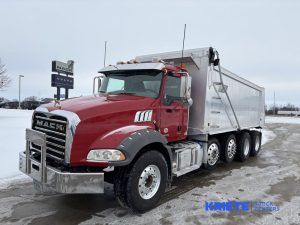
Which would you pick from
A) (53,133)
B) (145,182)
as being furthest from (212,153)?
(53,133)

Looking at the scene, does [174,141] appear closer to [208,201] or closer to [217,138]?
[208,201]

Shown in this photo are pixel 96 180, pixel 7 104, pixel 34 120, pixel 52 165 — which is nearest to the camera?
pixel 96 180

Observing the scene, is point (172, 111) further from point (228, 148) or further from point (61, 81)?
point (61, 81)

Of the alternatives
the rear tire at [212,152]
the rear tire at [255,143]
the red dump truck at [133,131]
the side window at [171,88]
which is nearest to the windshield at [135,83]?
the red dump truck at [133,131]

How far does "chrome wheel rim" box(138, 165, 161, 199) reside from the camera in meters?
4.85

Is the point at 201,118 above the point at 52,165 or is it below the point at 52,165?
above

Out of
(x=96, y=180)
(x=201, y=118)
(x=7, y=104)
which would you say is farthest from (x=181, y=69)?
(x=7, y=104)

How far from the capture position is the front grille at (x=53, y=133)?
4.41 metres

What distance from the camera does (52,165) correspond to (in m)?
4.70

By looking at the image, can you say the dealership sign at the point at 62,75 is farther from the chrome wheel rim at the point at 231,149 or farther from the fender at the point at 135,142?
the fender at the point at 135,142

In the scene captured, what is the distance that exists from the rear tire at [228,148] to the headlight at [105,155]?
4889 millimetres

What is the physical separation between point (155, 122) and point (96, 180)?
1.72m

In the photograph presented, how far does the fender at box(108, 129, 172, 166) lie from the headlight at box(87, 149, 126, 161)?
0.06 metres

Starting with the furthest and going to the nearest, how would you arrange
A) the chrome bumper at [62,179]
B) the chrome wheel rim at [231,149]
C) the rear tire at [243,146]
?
1. the rear tire at [243,146]
2. the chrome wheel rim at [231,149]
3. the chrome bumper at [62,179]
